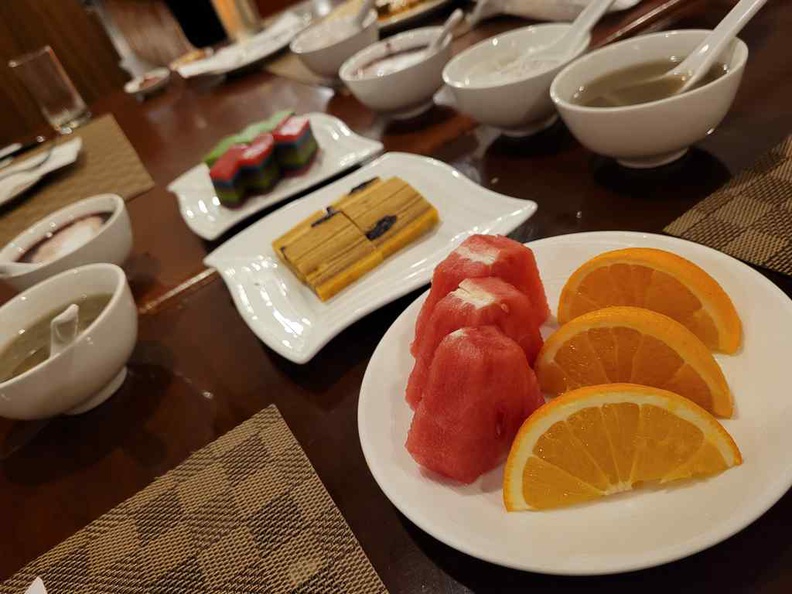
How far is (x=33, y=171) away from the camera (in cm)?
186

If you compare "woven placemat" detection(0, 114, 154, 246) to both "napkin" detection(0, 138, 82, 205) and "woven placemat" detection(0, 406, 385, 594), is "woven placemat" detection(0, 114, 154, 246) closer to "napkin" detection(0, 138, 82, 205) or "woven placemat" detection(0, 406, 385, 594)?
"napkin" detection(0, 138, 82, 205)

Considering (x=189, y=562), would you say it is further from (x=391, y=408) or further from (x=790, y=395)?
(x=790, y=395)

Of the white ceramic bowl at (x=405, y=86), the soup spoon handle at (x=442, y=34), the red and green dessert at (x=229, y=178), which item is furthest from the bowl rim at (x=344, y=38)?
the red and green dessert at (x=229, y=178)

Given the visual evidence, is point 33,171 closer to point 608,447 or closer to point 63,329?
point 63,329

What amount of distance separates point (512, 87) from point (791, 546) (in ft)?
2.81

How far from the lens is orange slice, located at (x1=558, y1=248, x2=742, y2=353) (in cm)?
62

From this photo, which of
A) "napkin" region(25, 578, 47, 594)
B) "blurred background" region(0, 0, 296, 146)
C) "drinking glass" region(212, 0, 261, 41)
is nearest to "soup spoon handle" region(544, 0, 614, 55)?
"napkin" region(25, 578, 47, 594)

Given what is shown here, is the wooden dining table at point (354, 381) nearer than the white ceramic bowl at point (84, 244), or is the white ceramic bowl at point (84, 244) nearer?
the wooden dining table at point (354, 381)

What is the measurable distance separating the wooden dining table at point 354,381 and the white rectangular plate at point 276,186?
42mm

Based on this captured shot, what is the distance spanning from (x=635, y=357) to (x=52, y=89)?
2.59 m

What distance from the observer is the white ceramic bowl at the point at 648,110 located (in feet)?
2.81

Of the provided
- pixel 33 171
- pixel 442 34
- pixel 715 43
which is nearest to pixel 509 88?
pixel 715 43

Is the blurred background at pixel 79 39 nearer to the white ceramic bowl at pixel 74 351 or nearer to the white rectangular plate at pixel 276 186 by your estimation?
the white rectangular plate at pixel 276 186

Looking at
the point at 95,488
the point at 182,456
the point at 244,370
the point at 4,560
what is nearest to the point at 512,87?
the point at 244,370
